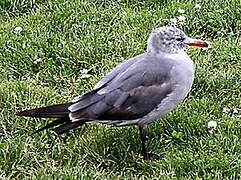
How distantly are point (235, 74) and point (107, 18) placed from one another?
1851 mm

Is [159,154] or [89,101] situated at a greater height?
[89,101]

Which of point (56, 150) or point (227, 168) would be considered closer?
point (227, 168)

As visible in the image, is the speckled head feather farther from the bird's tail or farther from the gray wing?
the bird's tail

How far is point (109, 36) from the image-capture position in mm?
6676

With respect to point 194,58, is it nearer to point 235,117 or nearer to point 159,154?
point 235,117

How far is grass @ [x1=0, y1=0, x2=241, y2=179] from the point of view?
183 inches

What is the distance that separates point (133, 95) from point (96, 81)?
48.9 inches

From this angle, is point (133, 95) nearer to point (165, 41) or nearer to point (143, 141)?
point (143, 141)

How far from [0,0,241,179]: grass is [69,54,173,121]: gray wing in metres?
0.36

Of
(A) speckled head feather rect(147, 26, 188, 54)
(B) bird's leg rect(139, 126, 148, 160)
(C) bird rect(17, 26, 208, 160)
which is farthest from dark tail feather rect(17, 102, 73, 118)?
(A) speckled head feather rect(147, 26, 188, 54)

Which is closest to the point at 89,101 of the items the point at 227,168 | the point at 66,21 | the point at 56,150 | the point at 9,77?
the point at 56,150

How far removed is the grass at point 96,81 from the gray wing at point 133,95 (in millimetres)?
363

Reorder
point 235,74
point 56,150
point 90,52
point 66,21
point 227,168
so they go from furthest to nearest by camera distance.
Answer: point 66,21
point 90,52
point 235,74
point 56,150
point 227,168

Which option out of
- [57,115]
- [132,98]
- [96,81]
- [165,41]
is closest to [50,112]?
[57,115]
